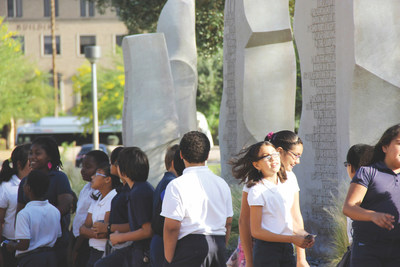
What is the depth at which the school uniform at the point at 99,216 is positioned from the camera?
583 cm

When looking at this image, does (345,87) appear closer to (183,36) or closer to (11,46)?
(183,36)

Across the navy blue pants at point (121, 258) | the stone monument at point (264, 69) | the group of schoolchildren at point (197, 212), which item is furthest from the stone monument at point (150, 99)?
the navy blue pants at point (121, 258)

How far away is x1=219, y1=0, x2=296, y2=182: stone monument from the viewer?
10.7 m

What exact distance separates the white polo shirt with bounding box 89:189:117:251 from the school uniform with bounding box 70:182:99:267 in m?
0.28

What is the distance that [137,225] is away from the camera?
205 inches

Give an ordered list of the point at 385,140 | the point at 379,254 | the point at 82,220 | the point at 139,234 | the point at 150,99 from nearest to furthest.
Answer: the point at 379,254
the point at 385,140
the point at 139,234
the point at 82,220
the point at 150,99

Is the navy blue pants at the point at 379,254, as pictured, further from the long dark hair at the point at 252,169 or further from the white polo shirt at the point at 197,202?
the white polo shirt at the point at 197,202

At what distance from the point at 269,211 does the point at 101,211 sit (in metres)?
1.85

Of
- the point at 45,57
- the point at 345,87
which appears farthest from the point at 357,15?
the point at 45,57

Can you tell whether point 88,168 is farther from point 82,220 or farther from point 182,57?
point 182,57

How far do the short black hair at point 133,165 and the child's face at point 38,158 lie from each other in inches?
52.0

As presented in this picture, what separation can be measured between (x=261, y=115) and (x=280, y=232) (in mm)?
6464

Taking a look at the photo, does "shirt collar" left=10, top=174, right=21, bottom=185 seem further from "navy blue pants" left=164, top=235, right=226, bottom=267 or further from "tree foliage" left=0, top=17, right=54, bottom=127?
"tree foliage" left=0, top=17, right=54, bottom=127

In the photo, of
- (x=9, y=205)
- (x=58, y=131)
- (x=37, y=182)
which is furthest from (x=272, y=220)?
(x=58, y=131)
